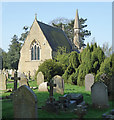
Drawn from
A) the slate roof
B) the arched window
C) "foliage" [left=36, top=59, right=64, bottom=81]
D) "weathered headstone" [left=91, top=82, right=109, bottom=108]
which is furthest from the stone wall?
"weathered headstone" [left=91, top=82, right=109, bottom=108]

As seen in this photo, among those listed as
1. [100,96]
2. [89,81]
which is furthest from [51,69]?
[100,96]

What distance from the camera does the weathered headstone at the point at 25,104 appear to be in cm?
683


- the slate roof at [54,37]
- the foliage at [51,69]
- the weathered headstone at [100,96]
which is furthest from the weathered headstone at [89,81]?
the slate roof at [54,37]

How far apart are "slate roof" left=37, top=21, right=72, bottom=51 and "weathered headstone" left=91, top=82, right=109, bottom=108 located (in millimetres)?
22309

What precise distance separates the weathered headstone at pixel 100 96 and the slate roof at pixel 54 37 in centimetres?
2231

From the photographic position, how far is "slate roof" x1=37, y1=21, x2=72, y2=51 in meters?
32.3

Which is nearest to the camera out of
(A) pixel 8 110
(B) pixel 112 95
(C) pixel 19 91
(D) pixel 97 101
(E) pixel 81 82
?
(C) pixel 19 91

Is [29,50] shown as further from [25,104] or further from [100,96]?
[25,104]

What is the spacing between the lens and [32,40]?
32594 millimetres

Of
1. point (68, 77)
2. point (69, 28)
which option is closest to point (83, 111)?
point (68, 77)

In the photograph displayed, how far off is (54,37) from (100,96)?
25.7 metres

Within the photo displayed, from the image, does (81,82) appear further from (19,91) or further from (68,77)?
(19,91)

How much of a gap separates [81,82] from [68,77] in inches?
84.7

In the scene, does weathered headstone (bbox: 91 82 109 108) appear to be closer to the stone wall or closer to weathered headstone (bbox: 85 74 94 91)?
weathered headstone (bbox: 85 74 94 91)
